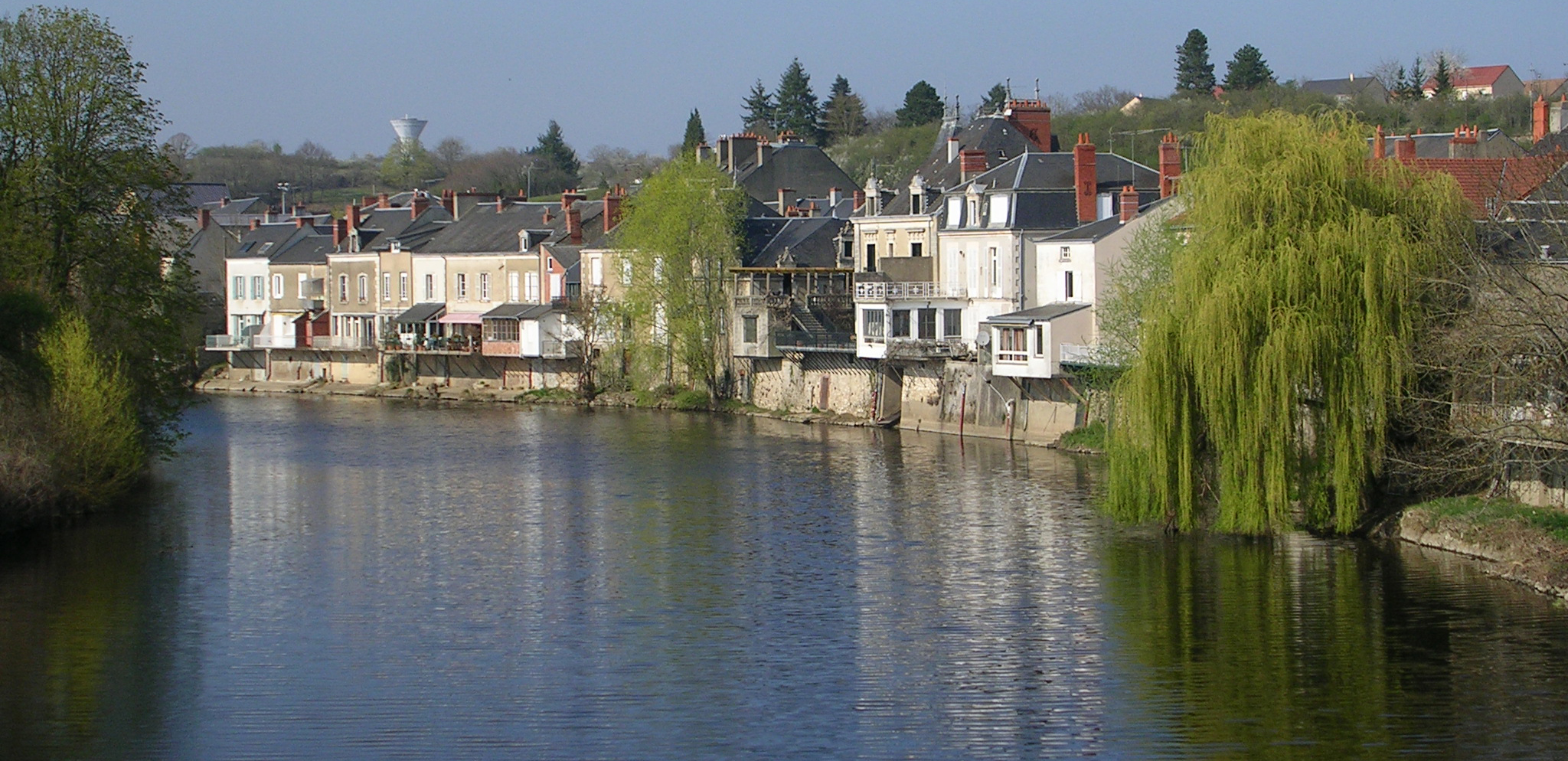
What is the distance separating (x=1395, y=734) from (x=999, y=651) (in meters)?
5.17

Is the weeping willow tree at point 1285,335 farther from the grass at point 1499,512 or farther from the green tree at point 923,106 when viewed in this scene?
the green tree at point 923,106

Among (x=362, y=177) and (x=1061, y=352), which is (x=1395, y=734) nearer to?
(x=1061, y=352)

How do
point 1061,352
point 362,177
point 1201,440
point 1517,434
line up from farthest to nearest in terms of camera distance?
point 362,177 → point 1061,352 → point 1201,440 → point 1517,434

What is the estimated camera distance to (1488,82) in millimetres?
106188

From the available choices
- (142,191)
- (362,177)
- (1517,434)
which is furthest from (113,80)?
(362,177)

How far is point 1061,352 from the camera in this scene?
42969 mm

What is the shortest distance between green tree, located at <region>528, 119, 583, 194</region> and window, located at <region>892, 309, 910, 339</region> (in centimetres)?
7411

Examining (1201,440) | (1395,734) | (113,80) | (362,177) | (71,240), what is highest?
(362,177)

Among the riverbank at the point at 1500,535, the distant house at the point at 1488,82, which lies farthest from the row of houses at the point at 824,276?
the distant house at the point at 1488,82

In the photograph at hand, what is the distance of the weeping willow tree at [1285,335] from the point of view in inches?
1039

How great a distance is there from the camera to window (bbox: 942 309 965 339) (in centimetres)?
4916

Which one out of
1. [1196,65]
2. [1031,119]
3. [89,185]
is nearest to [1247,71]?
[1196,65]

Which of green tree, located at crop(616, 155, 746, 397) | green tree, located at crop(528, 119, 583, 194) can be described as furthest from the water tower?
green tree, located at crop(616, 155, 746, 397)

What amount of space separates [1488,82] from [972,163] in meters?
66.3
